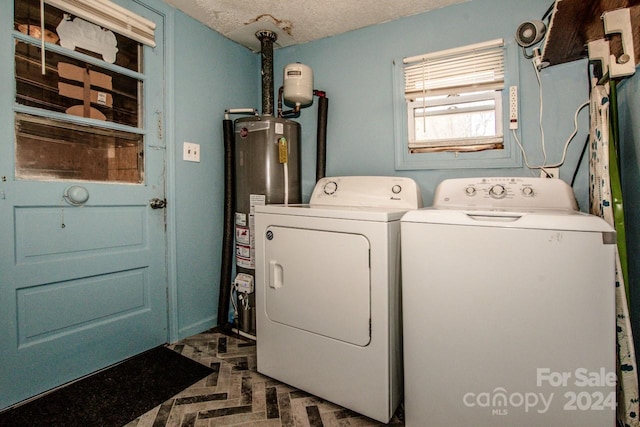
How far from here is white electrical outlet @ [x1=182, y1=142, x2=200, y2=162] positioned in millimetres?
2196

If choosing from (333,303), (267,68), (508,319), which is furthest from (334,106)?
(508,319)

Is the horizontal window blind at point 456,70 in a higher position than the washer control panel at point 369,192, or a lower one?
higher

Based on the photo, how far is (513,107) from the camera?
75.1 inches

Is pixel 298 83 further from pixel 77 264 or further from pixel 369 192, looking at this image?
pixel 77 264

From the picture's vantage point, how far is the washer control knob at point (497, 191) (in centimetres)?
162

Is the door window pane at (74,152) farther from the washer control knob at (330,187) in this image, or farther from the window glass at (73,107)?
the washer control knob at (330,187)

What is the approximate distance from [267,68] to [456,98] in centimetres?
143

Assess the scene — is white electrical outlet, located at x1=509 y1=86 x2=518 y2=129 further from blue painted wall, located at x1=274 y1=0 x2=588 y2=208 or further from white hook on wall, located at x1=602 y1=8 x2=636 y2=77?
white hook on wall, located at x1=602 y1=8 x2=636 y2=77

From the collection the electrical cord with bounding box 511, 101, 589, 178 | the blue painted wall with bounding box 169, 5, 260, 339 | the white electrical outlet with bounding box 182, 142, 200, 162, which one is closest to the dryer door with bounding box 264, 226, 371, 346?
the blue painted wall with bounding box 169, 5, 260, 339

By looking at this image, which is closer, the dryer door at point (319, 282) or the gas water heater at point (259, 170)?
the dryer door at point (319, 282)

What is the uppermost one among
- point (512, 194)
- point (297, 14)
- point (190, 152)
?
point (297, 14)

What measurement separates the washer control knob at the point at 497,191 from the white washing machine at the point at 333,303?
1.32 ft

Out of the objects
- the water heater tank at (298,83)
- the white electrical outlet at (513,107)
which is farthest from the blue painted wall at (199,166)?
the white electrical outlet at (513,107)

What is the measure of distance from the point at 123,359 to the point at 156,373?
11.5 inches
